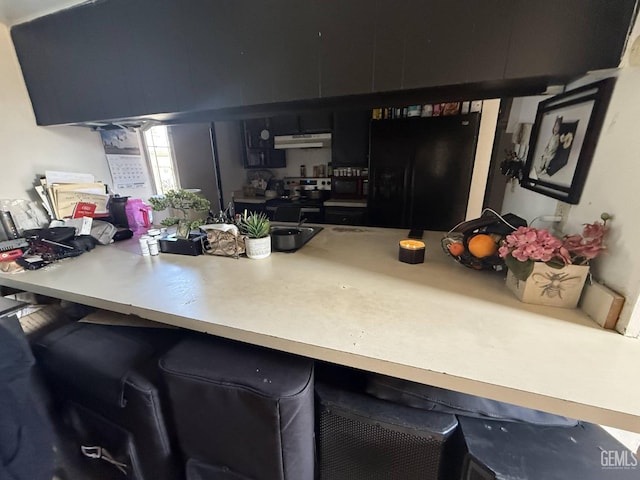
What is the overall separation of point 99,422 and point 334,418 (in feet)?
2.64

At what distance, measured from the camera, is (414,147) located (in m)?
2.44

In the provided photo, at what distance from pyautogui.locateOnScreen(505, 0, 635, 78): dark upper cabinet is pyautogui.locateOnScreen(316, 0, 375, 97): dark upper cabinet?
394 mm

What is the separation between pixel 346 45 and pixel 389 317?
861 millimetres

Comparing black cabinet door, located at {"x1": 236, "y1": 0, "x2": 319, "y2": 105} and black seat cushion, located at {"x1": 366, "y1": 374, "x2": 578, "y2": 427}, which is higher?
black cabinet door, located at {"x1": 236, "y1": 0, "x2": 319, "y2": 105}

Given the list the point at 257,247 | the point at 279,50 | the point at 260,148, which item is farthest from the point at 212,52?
the point at 260,148

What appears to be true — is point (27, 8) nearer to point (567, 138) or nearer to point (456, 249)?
point (456, 249)

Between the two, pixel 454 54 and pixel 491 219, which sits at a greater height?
pixel 454 54

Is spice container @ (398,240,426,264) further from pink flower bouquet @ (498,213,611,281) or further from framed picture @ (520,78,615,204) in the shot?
framed picture @ (520,78,615,204)

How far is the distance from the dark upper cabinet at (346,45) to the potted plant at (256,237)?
568 millimetres

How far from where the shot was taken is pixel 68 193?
146 cm

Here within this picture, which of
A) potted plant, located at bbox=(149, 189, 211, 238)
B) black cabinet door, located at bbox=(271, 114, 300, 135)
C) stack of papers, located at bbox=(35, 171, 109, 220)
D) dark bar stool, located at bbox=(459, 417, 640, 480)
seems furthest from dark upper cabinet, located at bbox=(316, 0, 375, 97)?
black cabinet door, located at bbox=(271, 114, 300, 135)

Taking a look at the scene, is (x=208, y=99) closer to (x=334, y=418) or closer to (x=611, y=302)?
(x=334, y=418)

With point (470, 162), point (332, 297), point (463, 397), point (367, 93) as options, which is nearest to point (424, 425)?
point (463, 397)

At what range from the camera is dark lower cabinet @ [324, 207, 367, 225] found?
285 cm
